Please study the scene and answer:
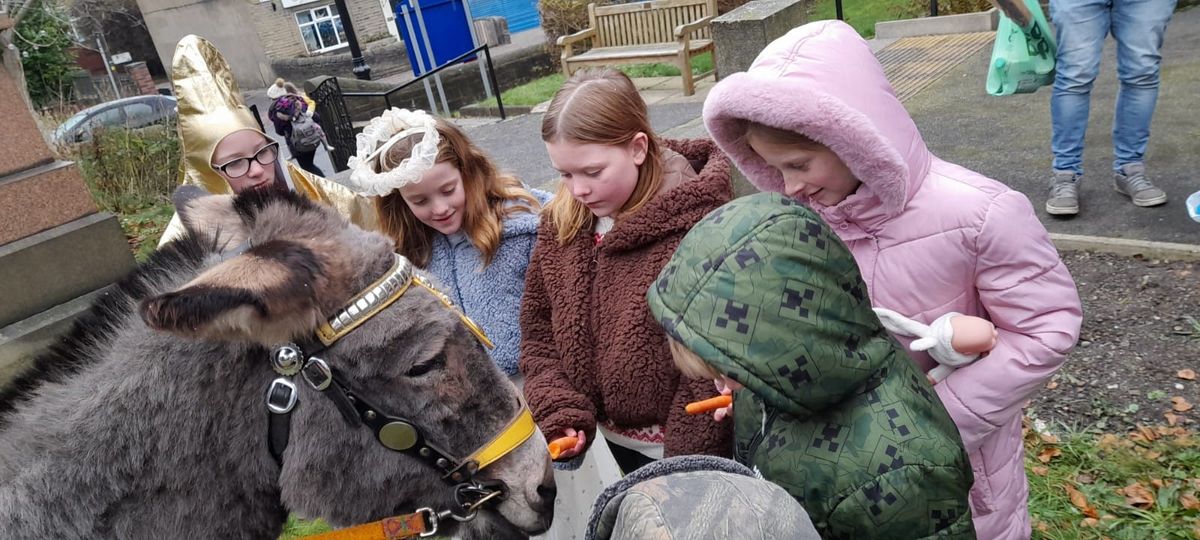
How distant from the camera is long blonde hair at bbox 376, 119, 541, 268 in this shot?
290cm

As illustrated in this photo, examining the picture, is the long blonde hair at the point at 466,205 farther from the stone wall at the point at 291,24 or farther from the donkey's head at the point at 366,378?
the stone wall at the point at 291,24

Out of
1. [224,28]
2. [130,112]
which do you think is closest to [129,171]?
[130,112]

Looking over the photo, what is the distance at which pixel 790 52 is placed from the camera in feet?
7.17

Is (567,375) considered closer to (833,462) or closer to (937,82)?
(833,462)

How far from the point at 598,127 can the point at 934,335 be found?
1.17 m

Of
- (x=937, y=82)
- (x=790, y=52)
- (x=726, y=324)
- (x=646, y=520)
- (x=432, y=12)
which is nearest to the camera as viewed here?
(x=646, y=520)

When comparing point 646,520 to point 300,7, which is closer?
point 646,520

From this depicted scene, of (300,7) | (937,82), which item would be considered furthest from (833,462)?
(300,7)

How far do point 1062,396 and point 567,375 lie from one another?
2.72m

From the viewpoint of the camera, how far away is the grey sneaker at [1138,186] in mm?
4902

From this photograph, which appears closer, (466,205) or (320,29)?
(466,205)

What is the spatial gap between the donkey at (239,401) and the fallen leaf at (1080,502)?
8.01 feet

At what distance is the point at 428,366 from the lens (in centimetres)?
198

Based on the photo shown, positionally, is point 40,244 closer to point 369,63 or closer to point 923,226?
point 923,226
